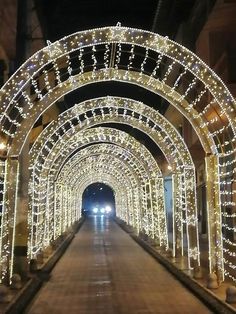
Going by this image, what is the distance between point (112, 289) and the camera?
1154 cm

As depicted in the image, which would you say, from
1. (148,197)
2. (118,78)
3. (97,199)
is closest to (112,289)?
(118,78)

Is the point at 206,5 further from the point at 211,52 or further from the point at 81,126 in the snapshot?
the point at 81,126

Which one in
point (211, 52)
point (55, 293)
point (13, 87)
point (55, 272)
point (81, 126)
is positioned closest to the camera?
point (13, 87)

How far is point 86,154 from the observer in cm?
2866

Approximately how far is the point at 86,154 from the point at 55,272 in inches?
575

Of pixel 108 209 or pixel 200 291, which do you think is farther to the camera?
pixel 108 209

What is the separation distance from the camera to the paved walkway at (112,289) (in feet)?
31.7

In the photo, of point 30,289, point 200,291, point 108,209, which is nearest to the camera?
point 200,291

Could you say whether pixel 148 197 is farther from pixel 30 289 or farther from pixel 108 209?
pixel 108 209

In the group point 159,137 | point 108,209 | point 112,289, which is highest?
point 108,209

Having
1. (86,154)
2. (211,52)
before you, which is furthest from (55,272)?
(86,154)

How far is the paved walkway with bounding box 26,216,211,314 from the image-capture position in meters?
9.67

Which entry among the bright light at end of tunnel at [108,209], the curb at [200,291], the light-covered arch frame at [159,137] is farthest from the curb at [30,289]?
the bright light at end of tunnel at [108,209]

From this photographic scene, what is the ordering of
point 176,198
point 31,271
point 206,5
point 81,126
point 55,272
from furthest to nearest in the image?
point 206,5 → point 81,126 → point 176,198 → point 55,272 → point 31,271
